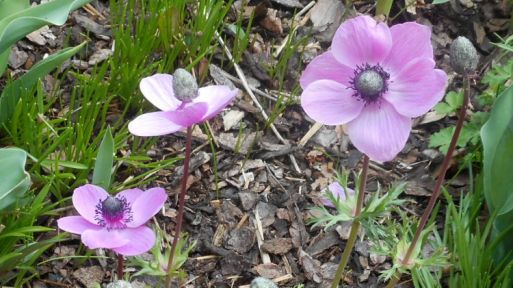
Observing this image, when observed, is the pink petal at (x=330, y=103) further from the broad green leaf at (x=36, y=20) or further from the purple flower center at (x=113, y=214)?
the broad green leaf at (x=36, y=20)

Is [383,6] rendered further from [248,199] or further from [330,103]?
[330,103]

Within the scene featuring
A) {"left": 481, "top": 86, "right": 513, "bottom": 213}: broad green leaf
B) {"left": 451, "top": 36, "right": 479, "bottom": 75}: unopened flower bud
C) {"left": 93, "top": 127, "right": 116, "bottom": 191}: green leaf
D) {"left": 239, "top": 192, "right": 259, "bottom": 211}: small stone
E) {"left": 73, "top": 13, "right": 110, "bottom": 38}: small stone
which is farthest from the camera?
{"left": 73, "top": 13, "right": 110, "bottom": 38}: small stone

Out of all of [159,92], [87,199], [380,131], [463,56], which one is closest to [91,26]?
[87,199]

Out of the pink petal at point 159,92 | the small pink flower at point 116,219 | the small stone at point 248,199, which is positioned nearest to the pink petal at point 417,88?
the pink petal at point 159,92

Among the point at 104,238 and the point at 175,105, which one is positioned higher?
the point at 175,105

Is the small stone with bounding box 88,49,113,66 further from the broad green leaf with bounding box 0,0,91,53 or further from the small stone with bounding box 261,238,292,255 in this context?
the small stone with bounding box 261,238,292,255

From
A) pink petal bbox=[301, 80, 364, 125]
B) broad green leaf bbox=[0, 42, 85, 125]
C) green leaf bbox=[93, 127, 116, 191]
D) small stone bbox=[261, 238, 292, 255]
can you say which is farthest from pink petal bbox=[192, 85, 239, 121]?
small stone bbox=[261, 238, 292, 255]
